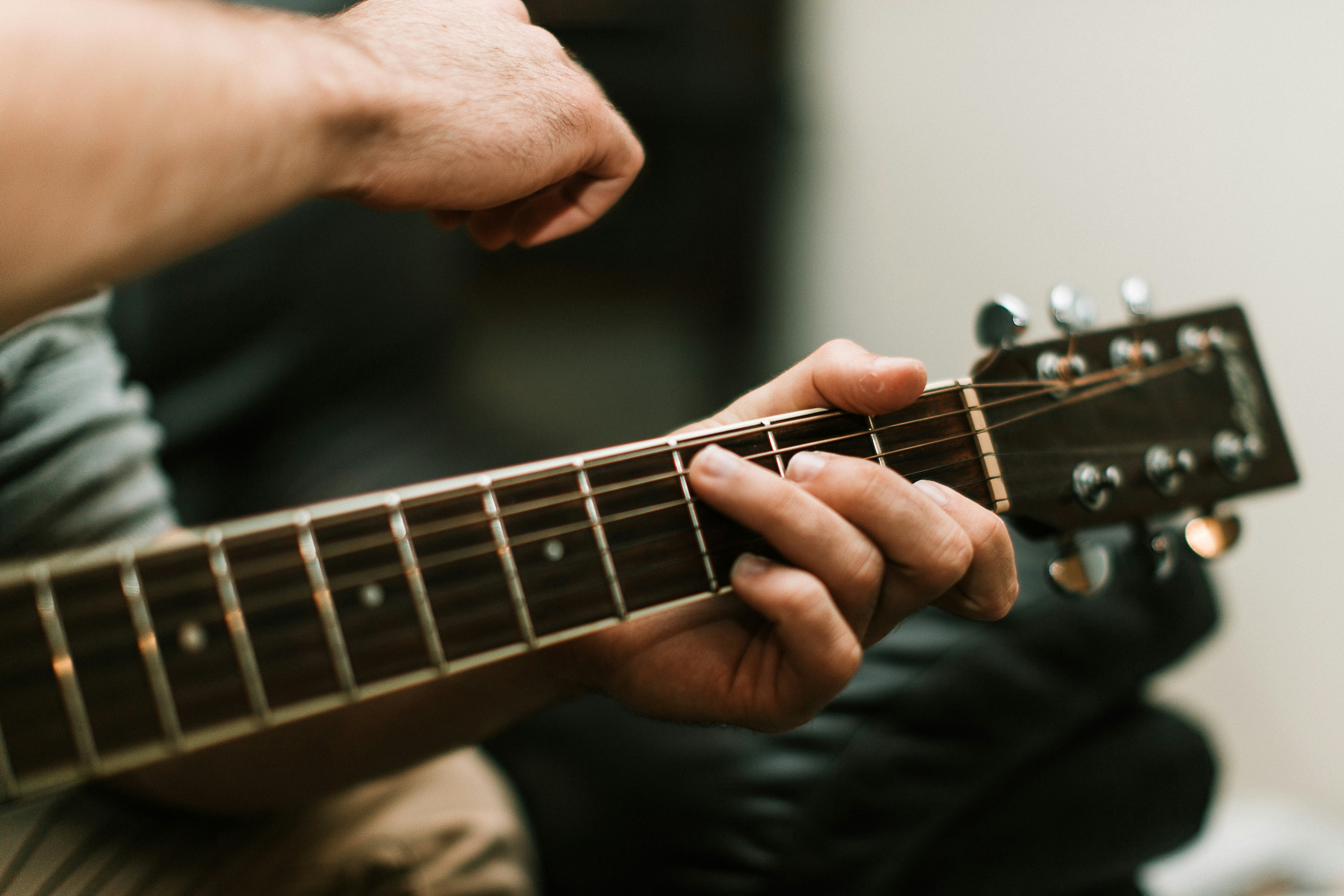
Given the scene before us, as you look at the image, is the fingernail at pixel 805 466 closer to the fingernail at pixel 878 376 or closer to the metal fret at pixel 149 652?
the fingernail at pixel 878 376

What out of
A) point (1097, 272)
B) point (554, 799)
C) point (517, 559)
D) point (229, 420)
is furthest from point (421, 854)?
point (1097, 272)

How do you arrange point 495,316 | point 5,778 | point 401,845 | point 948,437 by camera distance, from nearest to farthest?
point 5,778 < point 948,437 < point 401,845 < point 495,316

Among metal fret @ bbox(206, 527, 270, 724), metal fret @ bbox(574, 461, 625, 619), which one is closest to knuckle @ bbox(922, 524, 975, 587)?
metal fret @ bbox(574, 461, 625, 619)

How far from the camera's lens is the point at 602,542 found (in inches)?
19.1

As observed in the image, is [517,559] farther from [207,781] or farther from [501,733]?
[501,733]

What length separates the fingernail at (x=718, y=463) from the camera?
0.48m

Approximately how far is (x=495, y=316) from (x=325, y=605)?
1.05 meters

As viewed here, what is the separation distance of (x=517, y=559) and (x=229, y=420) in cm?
97

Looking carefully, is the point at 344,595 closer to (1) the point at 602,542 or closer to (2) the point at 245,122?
(1) the point at 602,542

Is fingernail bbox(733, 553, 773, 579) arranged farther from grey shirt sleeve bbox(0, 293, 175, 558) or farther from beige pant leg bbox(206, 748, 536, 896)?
grey shirt sleeve bbox(0, 293, 175, 558)

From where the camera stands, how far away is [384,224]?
4.24ft

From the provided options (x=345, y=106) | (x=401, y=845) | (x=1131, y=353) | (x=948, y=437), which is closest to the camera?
(x=345, y=106)

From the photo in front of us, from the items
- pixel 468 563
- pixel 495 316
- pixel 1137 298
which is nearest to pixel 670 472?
pixel 468 563

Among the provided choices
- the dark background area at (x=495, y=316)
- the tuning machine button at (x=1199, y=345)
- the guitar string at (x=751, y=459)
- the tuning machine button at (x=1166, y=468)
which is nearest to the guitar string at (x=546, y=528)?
the guitar string at (x=751, y=459)
